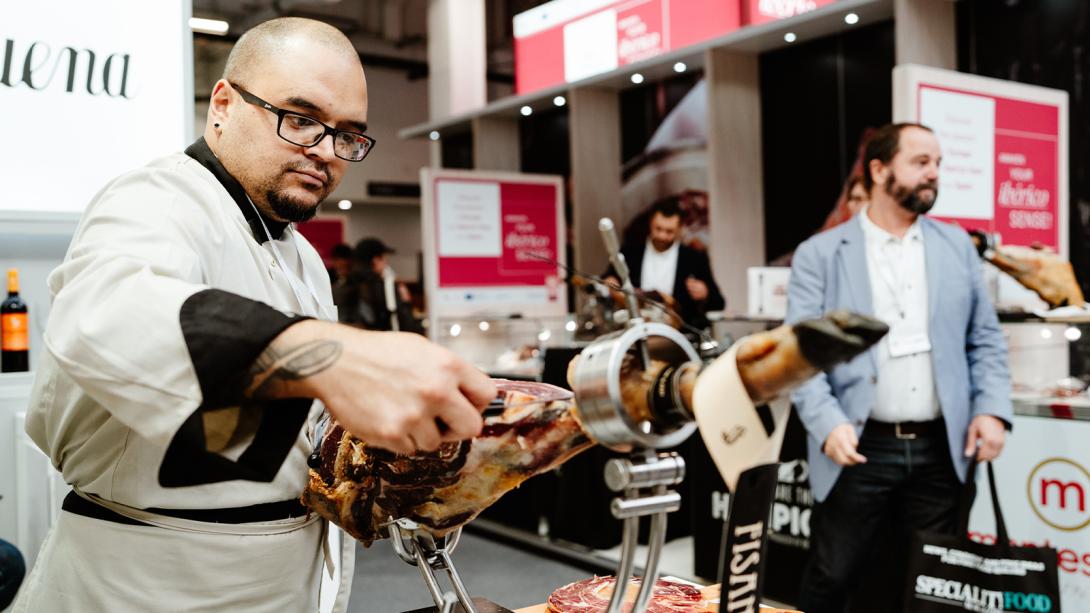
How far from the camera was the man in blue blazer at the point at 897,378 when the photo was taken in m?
2.93

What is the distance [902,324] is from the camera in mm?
3025

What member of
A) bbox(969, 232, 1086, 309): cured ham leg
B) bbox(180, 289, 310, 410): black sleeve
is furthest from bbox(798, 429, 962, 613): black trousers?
bbox(180, 289, 310, 410): black sleeve

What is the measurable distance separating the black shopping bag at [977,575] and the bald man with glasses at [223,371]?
1899mm

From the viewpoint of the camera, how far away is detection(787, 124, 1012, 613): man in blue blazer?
2926mm

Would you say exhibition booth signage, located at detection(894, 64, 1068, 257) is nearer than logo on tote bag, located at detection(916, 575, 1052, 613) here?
No

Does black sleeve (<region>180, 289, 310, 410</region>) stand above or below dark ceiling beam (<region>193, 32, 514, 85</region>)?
below

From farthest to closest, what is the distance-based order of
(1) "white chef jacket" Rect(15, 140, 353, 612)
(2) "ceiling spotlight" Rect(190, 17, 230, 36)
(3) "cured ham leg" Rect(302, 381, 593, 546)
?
(2) "ceiling spotlight" Rect(190, 17, 230, 36) → (3) "cured ham leg" Rect(302, 381, 593, 546) → (1) "white chef jacket" Rect(15, 140, 353, 612)

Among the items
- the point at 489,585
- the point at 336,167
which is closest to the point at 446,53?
the point at 489,585

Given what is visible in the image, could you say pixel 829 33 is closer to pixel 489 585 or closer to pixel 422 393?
pixel 489 585

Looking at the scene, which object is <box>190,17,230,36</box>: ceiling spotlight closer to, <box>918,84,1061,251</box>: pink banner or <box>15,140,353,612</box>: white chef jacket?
<box>918,84,1061,251</box>: pink banner

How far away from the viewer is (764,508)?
755 millimetres

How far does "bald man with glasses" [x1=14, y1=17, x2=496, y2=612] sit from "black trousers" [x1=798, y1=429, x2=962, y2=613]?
6.84 feet

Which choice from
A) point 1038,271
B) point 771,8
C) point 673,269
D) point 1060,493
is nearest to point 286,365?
point 1060,493

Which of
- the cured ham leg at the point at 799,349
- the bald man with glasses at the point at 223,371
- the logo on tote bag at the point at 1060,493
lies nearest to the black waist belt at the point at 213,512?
the bald man with glasses at the point at 223,371
